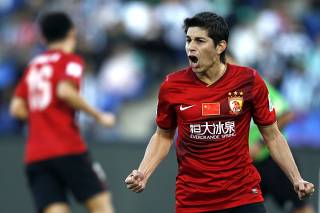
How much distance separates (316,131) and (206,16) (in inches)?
217

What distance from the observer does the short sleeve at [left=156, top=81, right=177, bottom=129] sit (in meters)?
6.31

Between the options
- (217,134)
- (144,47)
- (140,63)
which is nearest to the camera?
(217,134)

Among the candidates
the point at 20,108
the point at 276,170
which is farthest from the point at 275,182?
the point at 20,108

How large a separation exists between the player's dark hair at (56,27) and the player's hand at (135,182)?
118 inches

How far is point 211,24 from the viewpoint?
6.21 meters

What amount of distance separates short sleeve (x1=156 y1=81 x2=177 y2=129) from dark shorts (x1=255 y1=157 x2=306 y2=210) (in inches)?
107

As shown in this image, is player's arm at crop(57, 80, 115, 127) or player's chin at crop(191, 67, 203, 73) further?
player's arm at crop(57, 80, 115, 127)

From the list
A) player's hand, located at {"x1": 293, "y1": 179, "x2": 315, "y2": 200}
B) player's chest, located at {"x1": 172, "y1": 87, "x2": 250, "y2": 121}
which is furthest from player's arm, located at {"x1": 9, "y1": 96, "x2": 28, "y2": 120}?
player's hand, located at {"x1": 293, "y1": 179, "x2": 315, "y2": 200}

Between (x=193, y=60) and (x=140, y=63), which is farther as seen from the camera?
(x=140, y=63)

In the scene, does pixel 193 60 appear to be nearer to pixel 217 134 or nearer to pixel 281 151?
pixel 217 134

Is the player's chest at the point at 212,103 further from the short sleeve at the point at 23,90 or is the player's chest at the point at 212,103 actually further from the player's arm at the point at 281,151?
the short sleeve at the point at 23,90

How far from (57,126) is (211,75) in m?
2.75

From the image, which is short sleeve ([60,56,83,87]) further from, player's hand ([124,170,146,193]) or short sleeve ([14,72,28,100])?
player's hand ([124,170,146,193])

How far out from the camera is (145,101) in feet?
40.3
